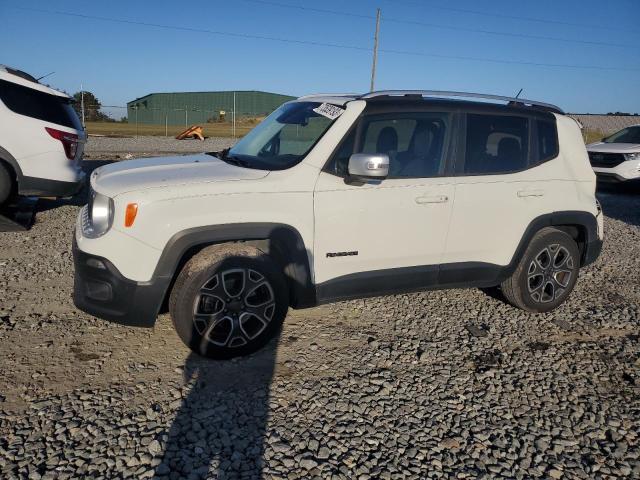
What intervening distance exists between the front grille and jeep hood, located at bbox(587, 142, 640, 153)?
0.10 metres

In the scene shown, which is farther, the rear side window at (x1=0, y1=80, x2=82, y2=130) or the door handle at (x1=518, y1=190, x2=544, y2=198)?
the rear side window at (x1=0, y1=80, x2=82, y2=130)

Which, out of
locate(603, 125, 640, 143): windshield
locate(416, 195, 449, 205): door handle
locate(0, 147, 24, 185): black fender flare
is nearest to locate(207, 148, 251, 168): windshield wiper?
locate(416, 195, 449, 205): door handle

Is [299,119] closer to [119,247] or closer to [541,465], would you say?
[119,247]

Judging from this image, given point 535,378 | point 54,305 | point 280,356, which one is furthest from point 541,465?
point 54,305

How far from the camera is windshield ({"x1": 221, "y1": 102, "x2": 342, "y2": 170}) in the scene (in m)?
3.57

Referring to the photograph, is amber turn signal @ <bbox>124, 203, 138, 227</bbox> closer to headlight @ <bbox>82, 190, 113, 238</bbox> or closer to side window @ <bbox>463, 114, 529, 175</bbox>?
headlight @ <bbox>82, 190, 113, 238</bbox>

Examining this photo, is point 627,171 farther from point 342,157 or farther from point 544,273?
point 342,157

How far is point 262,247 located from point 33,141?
4.90 meters

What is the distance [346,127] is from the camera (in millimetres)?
3547

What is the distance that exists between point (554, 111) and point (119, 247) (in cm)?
383

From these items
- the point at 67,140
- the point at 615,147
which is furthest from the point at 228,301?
the point at 615,147

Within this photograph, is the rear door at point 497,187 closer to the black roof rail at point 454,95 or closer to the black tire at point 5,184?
the black roof rail at point 454,95

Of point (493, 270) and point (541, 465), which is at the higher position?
point (493, 270)

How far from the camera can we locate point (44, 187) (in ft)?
21.7
